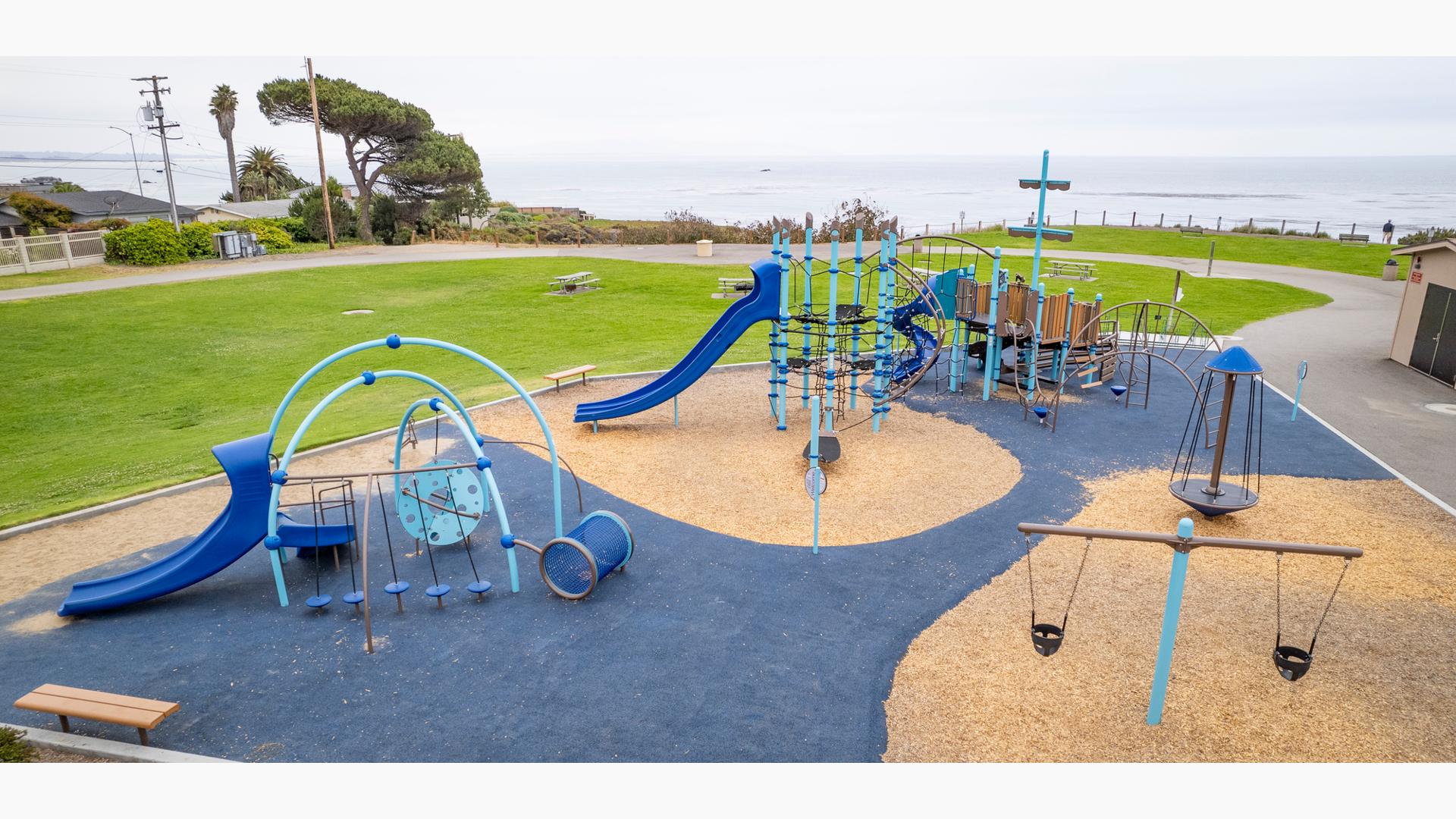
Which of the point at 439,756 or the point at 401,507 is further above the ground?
the point at 401,507

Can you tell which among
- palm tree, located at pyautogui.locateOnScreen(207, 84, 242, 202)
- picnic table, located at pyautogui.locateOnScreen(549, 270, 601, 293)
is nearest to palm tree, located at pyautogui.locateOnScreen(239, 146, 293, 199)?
palm tree, located at pyautogui.locateOnScreen(207, 84, 242, 202)

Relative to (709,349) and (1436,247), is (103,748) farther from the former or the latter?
(1436,247)

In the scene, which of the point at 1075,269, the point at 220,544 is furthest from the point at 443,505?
the point at 1075,269

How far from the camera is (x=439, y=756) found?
6453 millimetres

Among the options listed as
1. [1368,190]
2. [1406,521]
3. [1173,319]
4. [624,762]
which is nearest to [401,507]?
[624,762]

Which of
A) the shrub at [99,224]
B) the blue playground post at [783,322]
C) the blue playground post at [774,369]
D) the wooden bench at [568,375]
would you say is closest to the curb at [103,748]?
the blue playground post at [783,322]

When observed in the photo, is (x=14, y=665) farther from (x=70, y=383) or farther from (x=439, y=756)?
(x=70, y=383)

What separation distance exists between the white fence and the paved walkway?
12.2 feet

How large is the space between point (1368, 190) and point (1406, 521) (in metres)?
192

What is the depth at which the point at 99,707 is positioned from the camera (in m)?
6.68

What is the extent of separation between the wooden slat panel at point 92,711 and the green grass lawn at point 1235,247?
3718cm

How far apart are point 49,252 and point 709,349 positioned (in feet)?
107

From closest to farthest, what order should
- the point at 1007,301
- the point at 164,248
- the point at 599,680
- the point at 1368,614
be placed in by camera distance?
the point at 599,680, the point at 1368,614, the point at 1007,301, the point at 164,248

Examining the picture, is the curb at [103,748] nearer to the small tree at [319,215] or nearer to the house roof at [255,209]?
the small tree at [319,215]
